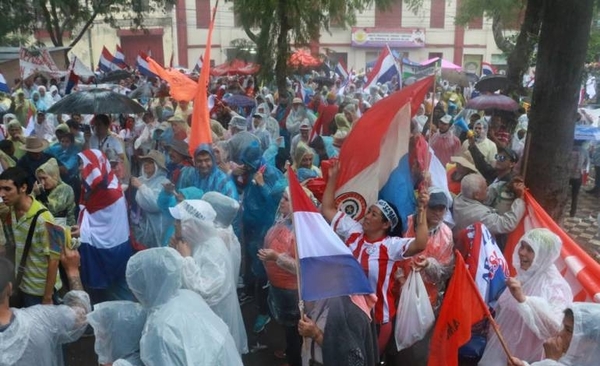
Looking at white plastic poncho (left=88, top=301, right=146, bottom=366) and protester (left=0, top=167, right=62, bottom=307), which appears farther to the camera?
protester (left=0, top=167, right=62, bottom=307)

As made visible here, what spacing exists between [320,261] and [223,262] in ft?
2.50

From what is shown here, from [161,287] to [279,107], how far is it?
385 inches

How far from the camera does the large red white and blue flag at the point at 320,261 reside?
3061 mm

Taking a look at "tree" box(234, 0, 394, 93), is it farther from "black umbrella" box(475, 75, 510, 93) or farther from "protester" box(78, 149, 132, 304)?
Result: "protester" box(78, 149, 132, 304)

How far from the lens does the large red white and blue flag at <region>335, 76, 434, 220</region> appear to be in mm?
4293

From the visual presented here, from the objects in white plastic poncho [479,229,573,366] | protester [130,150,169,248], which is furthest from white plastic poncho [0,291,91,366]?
white plastic poncho [479,229,573,366]

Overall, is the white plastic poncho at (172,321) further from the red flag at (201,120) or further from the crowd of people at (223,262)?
the red flag at (201,120)

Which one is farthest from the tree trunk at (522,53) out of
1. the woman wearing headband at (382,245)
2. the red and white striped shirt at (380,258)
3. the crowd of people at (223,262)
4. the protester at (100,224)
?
the protester at (100,224)

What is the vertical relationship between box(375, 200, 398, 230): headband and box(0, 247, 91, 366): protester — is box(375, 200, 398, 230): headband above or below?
above

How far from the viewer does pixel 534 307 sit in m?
3.33

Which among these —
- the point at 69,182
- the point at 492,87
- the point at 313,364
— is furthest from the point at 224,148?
the point at 492,87

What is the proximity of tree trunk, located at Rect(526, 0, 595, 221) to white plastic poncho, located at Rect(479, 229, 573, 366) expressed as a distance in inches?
41.7

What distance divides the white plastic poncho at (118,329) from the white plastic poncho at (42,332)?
233 mm

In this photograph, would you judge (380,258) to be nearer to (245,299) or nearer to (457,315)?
(457,315)
